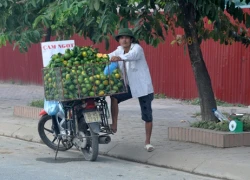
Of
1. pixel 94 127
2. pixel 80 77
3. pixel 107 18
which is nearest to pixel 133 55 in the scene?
pixel 107 18

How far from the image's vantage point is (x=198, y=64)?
Answer: 406 inches

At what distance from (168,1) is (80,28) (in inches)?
57.1

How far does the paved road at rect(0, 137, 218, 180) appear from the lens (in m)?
8.15

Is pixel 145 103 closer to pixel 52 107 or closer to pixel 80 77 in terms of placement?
pixel 80 77

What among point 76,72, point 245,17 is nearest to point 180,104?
point 245,17

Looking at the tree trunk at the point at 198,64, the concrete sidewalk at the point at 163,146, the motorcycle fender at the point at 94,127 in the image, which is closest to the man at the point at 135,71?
the concrete sidewalk at the point at 163,146

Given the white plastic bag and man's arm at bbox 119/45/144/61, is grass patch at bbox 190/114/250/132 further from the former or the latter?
the white plastic bag

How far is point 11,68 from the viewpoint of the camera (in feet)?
73.9

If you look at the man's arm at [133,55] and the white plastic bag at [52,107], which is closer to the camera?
the man's arm at [133,55]

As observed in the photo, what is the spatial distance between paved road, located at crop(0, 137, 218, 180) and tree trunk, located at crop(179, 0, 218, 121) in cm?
184

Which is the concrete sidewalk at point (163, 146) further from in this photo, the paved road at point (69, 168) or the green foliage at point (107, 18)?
the green foliage at point (107, 18)

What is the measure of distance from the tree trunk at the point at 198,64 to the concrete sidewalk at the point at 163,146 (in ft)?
2.68

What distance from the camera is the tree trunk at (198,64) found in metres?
10.2

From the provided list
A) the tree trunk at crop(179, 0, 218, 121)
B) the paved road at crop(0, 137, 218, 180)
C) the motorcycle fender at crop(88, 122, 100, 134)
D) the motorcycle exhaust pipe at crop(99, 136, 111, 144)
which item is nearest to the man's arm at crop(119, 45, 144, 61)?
the motorcycle fender at crop(88, 122, 100, 134)
